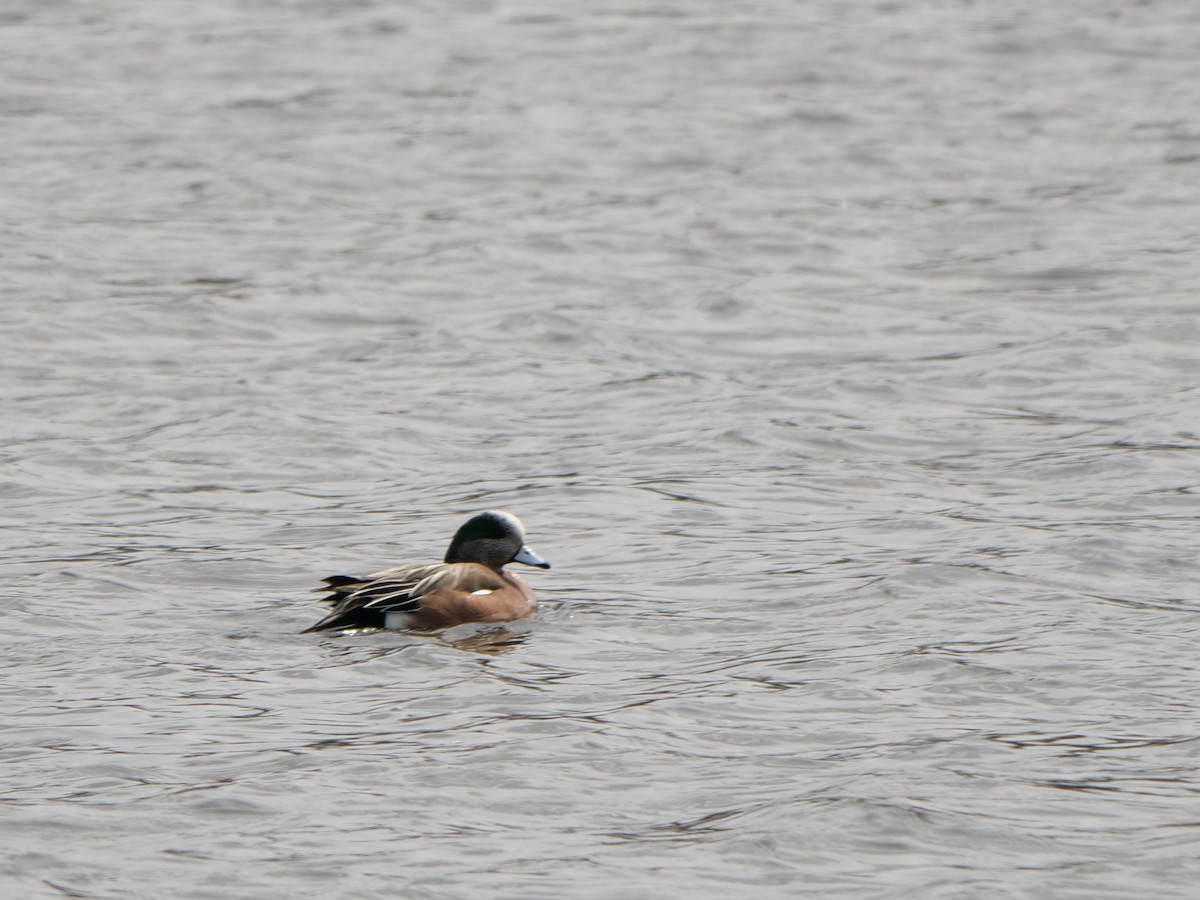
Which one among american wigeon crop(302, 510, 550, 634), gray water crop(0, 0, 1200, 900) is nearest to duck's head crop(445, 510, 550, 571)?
american wigeon crop(302, 510, 550, 634)

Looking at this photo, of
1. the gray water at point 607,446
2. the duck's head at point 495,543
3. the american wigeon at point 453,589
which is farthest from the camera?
the duck's head at point 495,543

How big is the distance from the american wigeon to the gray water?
13cm

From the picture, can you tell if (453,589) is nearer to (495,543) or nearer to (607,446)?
(495,543)

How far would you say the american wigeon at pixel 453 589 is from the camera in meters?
11.4

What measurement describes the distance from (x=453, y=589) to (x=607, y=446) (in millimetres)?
3570

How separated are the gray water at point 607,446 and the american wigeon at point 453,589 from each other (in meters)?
0.13

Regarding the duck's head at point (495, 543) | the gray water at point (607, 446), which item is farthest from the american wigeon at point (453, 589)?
the gray water at point (607, 446)

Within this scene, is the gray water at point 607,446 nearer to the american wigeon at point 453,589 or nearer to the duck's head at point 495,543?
the american wigeon at point 453,589

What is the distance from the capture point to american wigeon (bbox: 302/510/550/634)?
1138cm

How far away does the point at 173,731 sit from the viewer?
9969mm

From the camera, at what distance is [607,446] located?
49.9 feet

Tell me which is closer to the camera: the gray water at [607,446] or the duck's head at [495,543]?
the gray water at [607,446]

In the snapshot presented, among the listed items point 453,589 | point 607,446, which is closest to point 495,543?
point 453,589

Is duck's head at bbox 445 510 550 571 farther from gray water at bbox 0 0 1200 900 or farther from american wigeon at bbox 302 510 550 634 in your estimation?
gray water at bbox 0 0 1200 900
